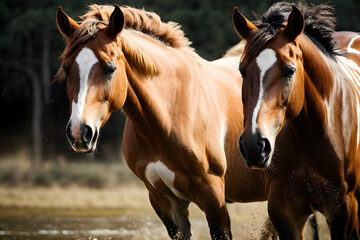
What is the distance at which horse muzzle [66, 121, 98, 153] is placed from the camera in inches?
152

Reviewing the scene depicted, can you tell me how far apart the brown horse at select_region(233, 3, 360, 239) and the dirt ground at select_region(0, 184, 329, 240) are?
2759mm

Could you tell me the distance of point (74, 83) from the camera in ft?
13.3

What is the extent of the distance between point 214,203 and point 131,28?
1.58 m

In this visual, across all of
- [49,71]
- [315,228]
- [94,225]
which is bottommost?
[94,225]

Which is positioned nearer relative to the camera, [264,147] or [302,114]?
[264,147]

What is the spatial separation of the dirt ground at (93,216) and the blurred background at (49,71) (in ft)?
4.51

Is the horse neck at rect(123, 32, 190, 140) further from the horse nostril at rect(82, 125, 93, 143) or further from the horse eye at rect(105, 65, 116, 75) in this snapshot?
the horse nostril at rect(82, 125, 93, 143)

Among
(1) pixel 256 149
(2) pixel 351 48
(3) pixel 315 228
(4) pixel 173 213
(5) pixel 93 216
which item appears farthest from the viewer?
(5) pixel 93 216

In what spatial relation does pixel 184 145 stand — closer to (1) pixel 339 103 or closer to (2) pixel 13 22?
(1) pixel 339 103

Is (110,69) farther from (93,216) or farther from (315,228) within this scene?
(93,216)

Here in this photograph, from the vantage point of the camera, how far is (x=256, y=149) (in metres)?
3.38

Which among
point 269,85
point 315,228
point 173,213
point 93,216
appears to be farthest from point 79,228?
point 269,85

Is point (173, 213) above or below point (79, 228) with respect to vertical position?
above

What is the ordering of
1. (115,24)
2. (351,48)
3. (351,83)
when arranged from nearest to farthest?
(351,83), (115,24), (351,48)
